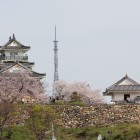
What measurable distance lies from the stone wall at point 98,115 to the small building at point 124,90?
5.91 metres

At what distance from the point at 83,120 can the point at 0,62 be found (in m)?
19.2

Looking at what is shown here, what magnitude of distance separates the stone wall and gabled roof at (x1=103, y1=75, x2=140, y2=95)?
5.92 meters

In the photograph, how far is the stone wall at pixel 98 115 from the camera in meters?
48.6

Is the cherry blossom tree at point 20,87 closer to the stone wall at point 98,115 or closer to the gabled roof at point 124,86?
the stone wall at point 98,115

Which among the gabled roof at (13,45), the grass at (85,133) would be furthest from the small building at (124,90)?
the gabled roof at (13,45)

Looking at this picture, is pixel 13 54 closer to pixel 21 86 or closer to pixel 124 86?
pixel 21 86

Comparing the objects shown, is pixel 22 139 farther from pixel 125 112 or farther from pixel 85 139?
pixel 125 112

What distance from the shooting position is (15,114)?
4303cm

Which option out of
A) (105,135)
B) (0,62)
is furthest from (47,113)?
(0,62)

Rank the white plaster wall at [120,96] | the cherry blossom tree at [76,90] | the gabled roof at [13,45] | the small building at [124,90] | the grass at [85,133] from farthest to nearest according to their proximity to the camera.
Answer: the gabled roof at [13,45] < the cherry blossom tree at [76,90] < the white plaster wall at [120,96] < the small building at [124,90] < the grass at [85,133]

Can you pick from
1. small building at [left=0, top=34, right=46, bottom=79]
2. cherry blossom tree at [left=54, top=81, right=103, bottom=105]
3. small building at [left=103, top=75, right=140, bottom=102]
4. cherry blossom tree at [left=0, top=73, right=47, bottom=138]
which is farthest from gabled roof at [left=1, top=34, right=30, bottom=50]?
small building at [left=103, top=75, right=140, bottom=102]

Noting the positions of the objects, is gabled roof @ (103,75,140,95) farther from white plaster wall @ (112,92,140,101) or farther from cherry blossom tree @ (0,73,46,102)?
cherry blossom tree @ (0,73,46,102)

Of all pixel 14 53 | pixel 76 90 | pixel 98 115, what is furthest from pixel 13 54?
pixel 98 115

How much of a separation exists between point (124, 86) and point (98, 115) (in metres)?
8.20
